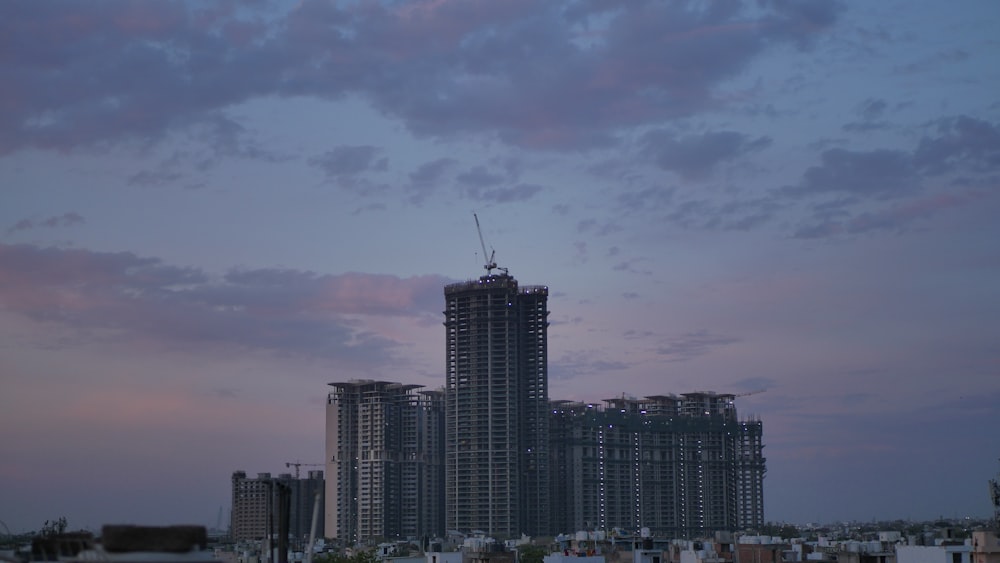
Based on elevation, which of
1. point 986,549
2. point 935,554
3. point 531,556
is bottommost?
point 531,556

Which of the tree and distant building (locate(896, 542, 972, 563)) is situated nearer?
distant building (locate(896, 542, 972, 563))

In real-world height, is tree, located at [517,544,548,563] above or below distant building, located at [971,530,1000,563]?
below

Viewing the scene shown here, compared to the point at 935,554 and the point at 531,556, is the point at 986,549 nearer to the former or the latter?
the point at 935,554

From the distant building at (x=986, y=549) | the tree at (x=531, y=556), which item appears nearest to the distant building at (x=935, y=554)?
the distant building at (x=986, y=549)

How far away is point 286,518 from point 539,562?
83.8 m

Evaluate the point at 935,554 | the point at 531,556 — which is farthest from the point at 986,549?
the point at 531,556

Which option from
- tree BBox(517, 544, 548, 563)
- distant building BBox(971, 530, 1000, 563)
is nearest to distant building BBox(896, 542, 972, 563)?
distant building BBox(971, 530, 1000, 563)

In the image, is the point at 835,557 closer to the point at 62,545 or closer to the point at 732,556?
the point at 732,556

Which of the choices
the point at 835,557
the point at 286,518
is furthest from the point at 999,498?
the point at 286,518

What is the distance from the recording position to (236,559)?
323ft

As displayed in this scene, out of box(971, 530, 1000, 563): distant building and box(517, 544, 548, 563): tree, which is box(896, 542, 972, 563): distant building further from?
box(517, 544, 548, 563): tree

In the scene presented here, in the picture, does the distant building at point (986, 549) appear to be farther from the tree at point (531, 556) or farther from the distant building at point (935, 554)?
the tree at point (531, 556)

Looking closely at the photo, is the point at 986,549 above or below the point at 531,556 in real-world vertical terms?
above

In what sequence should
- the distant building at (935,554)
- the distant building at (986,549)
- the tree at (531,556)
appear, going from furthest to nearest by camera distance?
1. the tree at (531,556)
2. the distant building at (986,549)
3. the distant building at (935,554)
